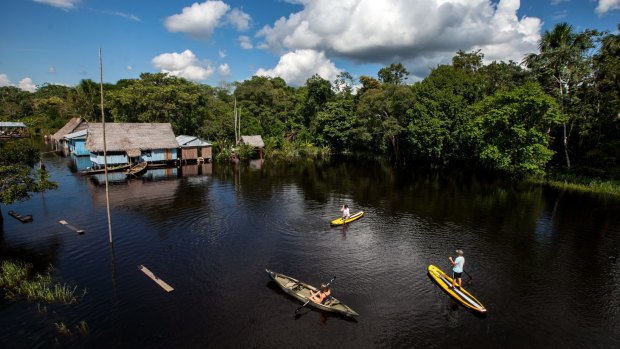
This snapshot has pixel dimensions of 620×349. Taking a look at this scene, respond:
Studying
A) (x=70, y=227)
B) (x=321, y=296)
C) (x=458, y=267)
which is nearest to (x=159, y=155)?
(x=70, y=227)

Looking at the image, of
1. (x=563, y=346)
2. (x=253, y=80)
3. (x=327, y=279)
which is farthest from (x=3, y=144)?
(x=253, y=80)

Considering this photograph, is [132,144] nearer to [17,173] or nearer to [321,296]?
[17,173]

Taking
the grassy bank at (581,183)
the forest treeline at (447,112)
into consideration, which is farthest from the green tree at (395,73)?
the grassy bank at (581,183)

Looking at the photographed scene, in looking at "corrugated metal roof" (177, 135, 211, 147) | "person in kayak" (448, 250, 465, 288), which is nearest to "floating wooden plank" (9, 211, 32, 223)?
"corrugated metal roof" (177, 135, 211, 147)

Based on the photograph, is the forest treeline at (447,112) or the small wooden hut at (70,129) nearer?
the forest treeline at (447,112)

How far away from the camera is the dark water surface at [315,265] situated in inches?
606

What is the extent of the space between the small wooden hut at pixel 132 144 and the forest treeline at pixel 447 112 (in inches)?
430

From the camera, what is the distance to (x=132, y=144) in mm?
51969

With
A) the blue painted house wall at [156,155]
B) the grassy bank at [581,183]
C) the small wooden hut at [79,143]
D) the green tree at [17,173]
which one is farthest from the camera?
the small wooden hut at [79,143]

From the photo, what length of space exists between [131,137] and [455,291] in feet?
164

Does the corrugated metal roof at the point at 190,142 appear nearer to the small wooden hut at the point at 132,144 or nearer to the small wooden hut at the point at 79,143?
the small wooden hut at the point at 132,144

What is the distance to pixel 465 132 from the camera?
51.3 metres

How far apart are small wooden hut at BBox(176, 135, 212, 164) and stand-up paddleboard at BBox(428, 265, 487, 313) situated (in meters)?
48.4

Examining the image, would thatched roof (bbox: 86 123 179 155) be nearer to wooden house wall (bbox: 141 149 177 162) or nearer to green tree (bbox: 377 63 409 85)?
wooden house wall (bbox: 141 149 177 162)
